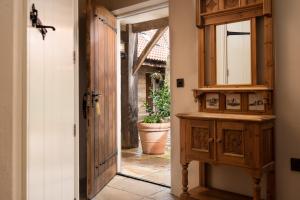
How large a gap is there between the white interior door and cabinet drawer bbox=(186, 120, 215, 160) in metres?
0.98

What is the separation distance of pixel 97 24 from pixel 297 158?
2240 millimetres

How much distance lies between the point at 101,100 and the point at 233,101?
1.41 meters

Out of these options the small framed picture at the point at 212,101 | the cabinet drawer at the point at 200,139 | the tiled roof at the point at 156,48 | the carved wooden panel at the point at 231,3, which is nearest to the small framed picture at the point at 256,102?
the small framed picture at the point at 212,101

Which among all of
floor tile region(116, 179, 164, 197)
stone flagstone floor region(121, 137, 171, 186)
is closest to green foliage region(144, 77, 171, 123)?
stone flagstone floor region(121, 137, 171, 186)

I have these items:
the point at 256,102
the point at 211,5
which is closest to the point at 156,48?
the point at 211,5

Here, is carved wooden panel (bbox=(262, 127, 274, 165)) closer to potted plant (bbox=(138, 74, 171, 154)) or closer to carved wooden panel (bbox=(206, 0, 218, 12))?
carved wooden panel (bbox=(206, 0, 218, 12))

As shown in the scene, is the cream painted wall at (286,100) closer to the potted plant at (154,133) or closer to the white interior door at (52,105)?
the white interior door at (52,105)

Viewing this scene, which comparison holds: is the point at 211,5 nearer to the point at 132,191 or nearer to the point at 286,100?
the point at 286,100

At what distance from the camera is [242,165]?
2045 mm

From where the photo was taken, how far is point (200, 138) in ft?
7.48

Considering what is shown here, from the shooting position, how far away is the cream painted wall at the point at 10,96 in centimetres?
66

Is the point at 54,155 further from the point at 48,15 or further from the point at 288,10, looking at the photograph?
the point at 288,10

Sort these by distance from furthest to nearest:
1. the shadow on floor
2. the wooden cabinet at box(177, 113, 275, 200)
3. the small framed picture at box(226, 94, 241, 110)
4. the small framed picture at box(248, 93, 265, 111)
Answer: the shadow on floor < the small framed picture at box(226, 94, 241, 110) < the small framed picture at box(248, 93, 265, 111) < the wooden cabinet at box(177, 113, 275, 200)

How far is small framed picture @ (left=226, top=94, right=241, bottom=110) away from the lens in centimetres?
242
